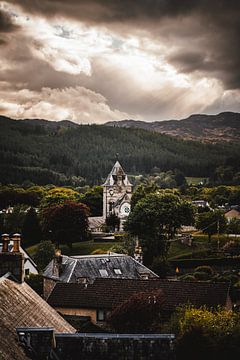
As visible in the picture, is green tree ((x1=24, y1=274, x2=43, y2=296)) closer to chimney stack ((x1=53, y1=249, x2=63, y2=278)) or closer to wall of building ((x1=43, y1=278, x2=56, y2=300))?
wall of building ((x1=43, y1=278, x2=56, y2=300))

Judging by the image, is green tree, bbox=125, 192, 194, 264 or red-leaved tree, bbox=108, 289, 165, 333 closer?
red-leaved tree, bbox=108, 289, 165, 333

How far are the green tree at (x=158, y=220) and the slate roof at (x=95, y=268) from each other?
22800 millimetres

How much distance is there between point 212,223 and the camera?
3418 inches

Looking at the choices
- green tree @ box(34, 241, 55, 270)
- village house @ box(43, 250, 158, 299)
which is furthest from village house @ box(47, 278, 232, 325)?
green tree @ box(34, 241, 55, 270)

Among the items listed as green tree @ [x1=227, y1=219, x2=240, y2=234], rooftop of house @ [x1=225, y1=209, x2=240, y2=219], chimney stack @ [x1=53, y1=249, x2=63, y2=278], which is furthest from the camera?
rooftop of house @ [x1=225, y1=209, x2=240, y2=219]

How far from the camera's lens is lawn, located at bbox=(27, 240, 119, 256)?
83.6 metres

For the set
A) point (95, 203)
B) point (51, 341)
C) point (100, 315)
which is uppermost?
point (51, 341)

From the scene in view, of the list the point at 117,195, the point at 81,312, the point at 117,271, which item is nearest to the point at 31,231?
the point at 117,195

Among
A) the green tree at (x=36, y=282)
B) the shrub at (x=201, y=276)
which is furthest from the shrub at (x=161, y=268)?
the green tree at (x=36, y=282)

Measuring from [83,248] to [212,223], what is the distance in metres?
20.5

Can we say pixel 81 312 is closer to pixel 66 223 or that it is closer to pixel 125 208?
pixel 66 223

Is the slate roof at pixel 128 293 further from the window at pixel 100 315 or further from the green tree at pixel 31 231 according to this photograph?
the green tree at pixel 31 231

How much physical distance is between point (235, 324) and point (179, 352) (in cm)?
821

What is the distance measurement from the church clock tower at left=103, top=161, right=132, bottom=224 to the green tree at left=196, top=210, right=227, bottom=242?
25305 millimetres
